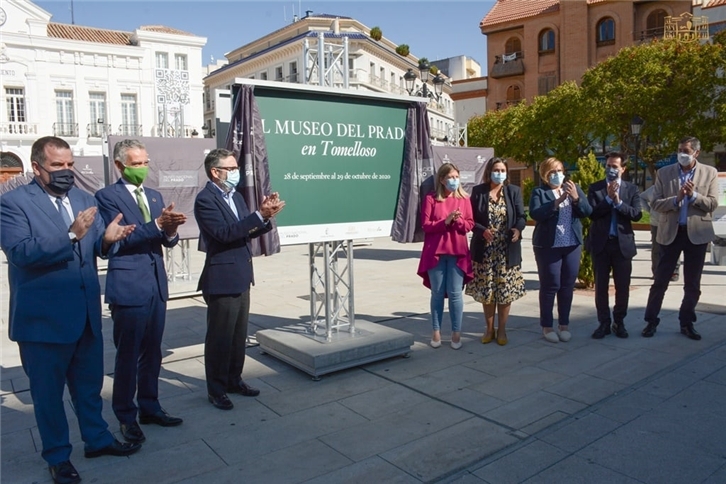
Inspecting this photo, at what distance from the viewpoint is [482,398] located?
4547 millimetres

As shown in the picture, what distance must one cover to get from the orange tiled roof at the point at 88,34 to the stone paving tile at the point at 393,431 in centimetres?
4266

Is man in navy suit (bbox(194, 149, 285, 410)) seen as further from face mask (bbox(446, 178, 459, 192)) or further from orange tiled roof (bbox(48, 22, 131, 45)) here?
orange tiled roof (bbox(48, 22, 131, 45))

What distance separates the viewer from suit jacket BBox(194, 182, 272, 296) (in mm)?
4230

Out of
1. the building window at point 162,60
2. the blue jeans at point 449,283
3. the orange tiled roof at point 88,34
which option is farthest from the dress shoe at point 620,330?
the orange tiled roof at point 88,34

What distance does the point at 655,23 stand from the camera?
1563 inches

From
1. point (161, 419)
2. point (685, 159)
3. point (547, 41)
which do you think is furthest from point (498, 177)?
point (547, 41)

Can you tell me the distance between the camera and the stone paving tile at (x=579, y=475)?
10.6ft

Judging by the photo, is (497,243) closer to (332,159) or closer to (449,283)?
(449,283)

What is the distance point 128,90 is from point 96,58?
9.25 ft

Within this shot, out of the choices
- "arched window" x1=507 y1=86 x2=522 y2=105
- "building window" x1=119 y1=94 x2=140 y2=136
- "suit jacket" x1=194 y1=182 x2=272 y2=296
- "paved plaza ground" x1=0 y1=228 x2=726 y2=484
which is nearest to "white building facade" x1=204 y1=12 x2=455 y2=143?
"arched window" x1=507 y1=86 x2=522 y2=105

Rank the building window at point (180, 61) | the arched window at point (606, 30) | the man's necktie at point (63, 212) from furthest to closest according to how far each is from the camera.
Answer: the building window at point (180, 61)
the arched window at point (606, 30)
the man's necktie at point (63, 212)

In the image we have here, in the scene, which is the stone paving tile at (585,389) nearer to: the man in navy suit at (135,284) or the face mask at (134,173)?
the man in navy suit at (135,284)

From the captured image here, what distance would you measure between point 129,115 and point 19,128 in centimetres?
716

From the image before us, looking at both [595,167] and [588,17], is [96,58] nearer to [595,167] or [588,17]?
[588,17]
